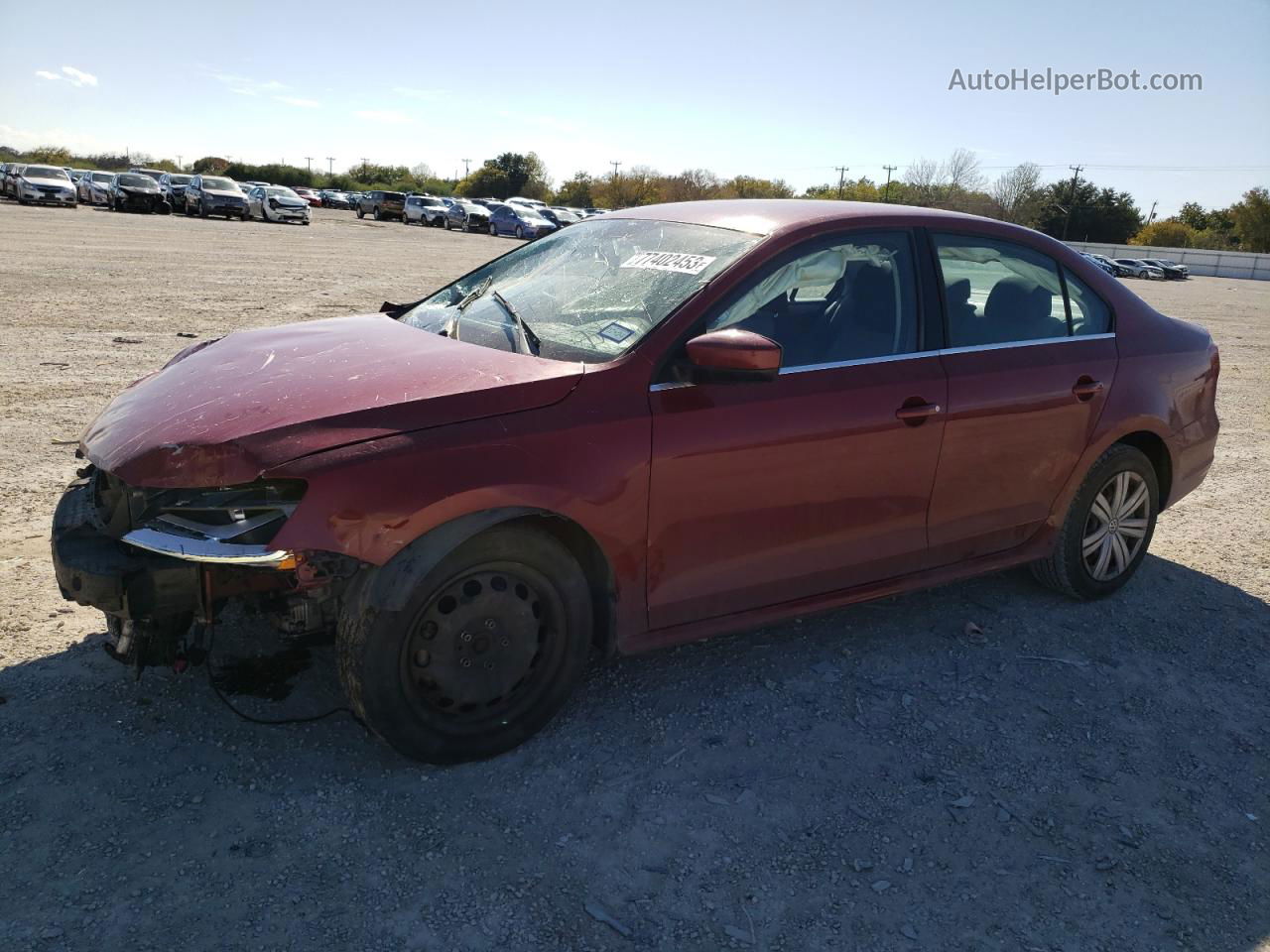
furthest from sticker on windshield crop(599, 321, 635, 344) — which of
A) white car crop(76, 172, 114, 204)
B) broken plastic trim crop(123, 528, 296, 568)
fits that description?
white car crop(76, 172, 114, 204)

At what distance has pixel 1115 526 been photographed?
15.2 feet

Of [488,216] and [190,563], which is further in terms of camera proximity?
[488,216]

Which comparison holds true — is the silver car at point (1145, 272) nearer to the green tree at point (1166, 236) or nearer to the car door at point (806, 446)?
the green tree at point (1166, 236)

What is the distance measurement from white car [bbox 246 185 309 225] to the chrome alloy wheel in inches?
1656

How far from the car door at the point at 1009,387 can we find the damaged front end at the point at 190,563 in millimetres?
2465

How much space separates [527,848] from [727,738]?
2.93 ft

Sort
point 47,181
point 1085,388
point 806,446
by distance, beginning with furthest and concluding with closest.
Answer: point 47,181, point 1085,388, point 806,446

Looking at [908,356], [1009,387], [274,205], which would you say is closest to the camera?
[908,356]

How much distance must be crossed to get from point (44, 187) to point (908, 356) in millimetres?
44805

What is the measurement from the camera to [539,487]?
9.70ft

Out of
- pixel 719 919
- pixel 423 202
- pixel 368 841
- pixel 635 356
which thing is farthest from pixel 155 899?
pixel 423 202

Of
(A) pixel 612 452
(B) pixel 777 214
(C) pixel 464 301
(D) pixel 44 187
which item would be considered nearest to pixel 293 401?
(A) pixel 612 452

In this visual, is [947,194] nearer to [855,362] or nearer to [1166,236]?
[1166,236]

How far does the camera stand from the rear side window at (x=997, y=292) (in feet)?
13.1
